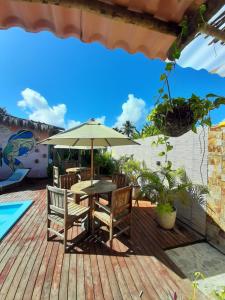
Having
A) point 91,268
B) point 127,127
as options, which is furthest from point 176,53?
point 127,127

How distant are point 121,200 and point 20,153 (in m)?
8.42

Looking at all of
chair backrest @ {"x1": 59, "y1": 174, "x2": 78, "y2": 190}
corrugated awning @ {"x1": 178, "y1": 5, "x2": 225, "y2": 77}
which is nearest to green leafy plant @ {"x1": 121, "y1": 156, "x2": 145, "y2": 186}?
chair backrest @ {"x1": 59, "y1": 174, "x2": 78, "y2": 190}

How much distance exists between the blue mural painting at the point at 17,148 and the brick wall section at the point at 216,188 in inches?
365

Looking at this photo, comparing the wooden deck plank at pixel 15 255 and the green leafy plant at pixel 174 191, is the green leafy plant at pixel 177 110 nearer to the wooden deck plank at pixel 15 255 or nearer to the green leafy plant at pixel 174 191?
the green leafy plant at pixel 174 191

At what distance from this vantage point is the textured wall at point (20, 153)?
31.6 ft

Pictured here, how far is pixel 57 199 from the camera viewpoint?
10.9ft

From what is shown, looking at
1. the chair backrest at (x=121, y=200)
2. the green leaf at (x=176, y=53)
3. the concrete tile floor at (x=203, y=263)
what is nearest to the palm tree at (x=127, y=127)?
the chair backrest at (x=121, y=200)

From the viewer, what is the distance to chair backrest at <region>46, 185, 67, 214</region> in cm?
317

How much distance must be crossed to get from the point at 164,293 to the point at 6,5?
3329 mm

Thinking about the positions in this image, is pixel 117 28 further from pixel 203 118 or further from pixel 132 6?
pixel 203 118

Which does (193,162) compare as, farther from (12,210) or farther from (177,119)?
(12,210)

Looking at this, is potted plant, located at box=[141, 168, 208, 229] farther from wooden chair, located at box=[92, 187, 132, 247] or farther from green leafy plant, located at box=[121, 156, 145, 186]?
green leafy plant, located at box=[121, 156, 145, 186]

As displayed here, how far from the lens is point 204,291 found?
2518mm

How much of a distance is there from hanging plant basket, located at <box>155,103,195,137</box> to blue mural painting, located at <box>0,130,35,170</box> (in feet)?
32.9
